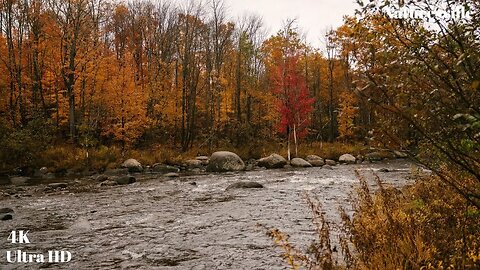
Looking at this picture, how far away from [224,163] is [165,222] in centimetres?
1393

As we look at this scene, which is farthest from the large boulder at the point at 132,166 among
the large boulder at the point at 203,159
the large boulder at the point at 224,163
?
the large boulder at the point at 203,159

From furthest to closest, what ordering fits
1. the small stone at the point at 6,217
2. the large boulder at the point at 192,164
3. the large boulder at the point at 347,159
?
the large boulder at the point at 347,159 → the large boulder at the point at 192,164 → the small stone at the point at 6,217

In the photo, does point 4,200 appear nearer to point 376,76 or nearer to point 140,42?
point 376,76

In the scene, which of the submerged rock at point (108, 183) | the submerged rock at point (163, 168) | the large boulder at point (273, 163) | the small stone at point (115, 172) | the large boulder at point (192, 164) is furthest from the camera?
the large boulder at point (192, 164)

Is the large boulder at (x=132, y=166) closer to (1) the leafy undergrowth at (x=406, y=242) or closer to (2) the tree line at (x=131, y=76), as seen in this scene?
(2) the tree line at (x=131, y=76)

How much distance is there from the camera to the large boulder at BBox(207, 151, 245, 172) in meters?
24.3

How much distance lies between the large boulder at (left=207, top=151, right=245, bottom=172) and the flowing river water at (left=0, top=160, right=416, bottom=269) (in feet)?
20.5

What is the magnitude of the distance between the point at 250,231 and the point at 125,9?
1459 inches

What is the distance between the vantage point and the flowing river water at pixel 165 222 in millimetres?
7500

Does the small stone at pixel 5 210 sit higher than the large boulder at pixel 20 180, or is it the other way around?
the large boulder at pixel 20 180

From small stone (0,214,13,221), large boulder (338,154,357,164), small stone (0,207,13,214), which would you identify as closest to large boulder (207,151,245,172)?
large boulder (338,154,357,164)

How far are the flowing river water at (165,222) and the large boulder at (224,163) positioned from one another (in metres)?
6.24

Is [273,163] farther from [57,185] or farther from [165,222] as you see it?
[165,222]

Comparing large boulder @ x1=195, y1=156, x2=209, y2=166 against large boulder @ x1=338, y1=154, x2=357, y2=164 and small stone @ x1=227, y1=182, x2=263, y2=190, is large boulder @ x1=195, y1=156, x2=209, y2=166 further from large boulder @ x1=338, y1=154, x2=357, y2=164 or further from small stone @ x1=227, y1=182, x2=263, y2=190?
small stone @ x1=227, y1=182, x2=263, y2=190
